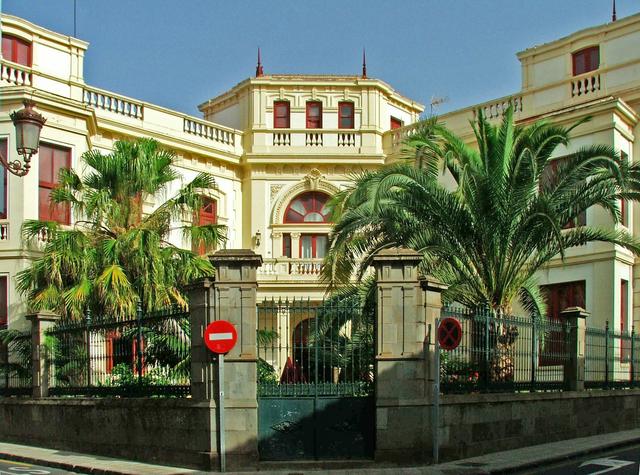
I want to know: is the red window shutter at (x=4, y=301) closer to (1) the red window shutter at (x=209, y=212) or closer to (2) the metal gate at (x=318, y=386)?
(1) the red window shutter at (x=209, y=212)

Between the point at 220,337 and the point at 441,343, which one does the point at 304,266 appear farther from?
the point at 220,337

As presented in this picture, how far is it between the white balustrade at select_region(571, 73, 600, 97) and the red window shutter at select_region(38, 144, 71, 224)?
49.9 feet

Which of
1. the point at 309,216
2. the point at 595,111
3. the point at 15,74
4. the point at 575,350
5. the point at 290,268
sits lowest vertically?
the point at 575,350

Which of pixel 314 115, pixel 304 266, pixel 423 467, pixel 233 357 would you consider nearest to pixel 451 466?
pixel 423 467

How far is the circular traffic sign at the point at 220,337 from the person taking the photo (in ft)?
49.9

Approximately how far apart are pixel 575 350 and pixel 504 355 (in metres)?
3.07

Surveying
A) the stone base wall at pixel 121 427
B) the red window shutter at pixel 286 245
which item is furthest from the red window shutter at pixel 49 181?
the red window shutter at pixel 286 245

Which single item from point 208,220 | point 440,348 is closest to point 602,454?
point 440,348

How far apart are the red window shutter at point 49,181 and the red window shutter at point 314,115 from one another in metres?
10.5

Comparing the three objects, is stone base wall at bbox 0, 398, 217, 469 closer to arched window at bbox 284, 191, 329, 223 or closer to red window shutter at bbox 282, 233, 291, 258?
red window shutter at bbox 282, 233, 291, 258

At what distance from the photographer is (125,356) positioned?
18141 millimetres

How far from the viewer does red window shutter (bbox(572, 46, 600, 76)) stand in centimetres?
2925

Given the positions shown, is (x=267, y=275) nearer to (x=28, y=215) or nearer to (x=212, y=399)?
(x=28, y=215)

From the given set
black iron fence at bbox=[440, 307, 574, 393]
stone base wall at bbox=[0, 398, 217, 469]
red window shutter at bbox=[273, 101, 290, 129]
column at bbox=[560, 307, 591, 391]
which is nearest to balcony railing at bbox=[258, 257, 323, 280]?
red window shutter at bbox=[273, 101, 290, 129]
